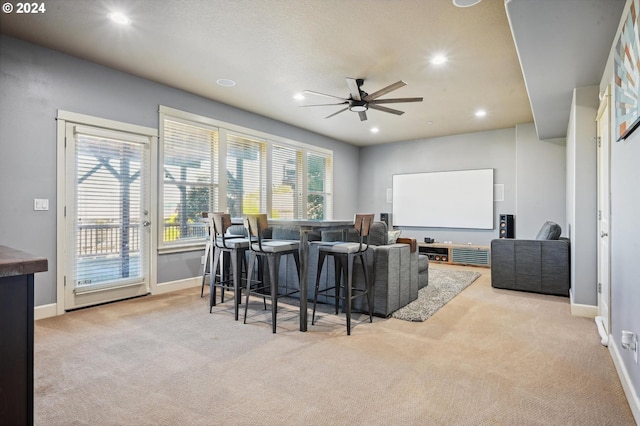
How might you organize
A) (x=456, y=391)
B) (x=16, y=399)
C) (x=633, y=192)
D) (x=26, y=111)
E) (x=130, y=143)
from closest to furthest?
(x=16, y=399)
(x=633, y=192)
(x=456, y=391)
(x=26, y=111)
(x=130, y=143)

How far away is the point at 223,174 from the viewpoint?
523 cm

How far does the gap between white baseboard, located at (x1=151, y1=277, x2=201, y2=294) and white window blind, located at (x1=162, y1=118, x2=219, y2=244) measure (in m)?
0.55

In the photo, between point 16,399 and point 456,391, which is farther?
point 456,391

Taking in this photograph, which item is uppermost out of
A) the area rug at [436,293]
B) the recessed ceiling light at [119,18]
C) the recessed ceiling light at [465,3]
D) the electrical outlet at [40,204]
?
the recessed ceiling light at [119,18]

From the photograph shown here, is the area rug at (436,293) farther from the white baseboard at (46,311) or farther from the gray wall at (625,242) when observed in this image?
the white baseboard at (46,311)

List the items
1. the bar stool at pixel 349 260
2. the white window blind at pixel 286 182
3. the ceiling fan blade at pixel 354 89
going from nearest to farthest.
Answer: the bar stool at pixel 349 260 → the ceiling fan blade at pixel 354 89 → the white window blind at pixel 286 182

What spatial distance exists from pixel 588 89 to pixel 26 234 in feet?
18.9

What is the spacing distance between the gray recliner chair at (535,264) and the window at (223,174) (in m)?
3.68

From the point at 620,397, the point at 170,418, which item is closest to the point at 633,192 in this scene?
the point at 620,397

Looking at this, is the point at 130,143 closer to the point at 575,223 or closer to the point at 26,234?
the point at 26,234

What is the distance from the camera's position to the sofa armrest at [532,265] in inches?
173

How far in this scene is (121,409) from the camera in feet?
6.06

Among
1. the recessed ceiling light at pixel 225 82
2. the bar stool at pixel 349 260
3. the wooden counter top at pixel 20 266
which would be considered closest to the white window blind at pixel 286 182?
the recessed ceiling light at pixel 225 82

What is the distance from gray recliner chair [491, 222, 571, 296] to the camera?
4406mm
